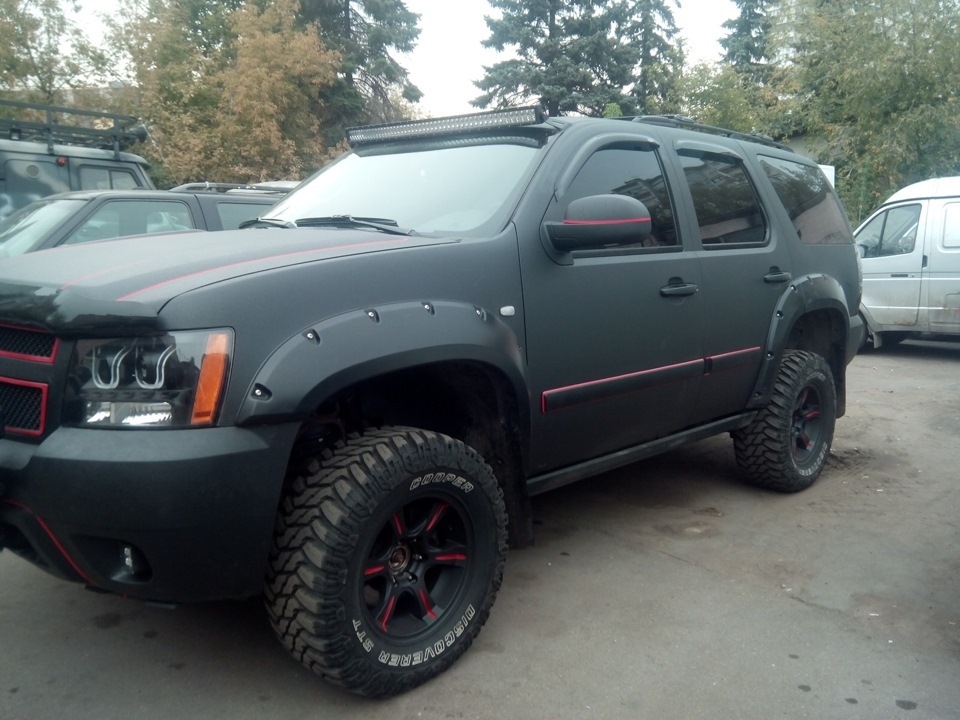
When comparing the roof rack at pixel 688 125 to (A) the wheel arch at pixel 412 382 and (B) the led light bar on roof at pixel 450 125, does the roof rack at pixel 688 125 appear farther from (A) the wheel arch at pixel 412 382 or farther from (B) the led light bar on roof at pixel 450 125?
(A) the wheel arch at pixel 412 382

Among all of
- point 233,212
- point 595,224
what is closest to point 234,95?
point 233,212

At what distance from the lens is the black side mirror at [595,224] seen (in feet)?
10.8

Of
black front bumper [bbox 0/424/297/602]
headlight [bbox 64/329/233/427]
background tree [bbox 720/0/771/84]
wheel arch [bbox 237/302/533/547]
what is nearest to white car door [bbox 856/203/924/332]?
wheel arch [bbox 237/302/533/547]

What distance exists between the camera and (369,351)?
265 centimetres

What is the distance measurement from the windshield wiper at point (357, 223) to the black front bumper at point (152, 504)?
1139mm

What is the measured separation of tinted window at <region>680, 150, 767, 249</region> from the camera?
168 inches

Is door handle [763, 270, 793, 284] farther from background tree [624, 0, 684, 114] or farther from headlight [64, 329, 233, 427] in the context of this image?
background tree [624, 0, 684, 114]

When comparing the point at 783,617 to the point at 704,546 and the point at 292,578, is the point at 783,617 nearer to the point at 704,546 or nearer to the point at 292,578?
the point at 704,546

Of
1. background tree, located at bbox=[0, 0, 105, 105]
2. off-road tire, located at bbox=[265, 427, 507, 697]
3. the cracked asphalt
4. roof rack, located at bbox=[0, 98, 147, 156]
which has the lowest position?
the cracked asphalt

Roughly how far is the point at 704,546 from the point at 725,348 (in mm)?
975

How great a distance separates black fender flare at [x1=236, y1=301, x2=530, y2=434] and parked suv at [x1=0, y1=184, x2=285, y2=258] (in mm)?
3585

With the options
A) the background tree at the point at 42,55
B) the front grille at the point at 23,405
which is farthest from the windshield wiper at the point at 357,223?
the background tree at the point at 42,55

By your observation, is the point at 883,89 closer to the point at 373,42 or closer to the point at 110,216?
the point at 110,216

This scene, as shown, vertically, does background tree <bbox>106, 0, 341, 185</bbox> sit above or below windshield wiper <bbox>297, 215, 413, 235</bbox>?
above
